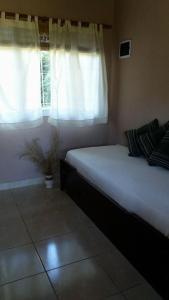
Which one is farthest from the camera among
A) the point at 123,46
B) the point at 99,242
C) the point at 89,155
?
the point at 123,46

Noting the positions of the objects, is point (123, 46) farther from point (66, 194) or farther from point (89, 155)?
point (66, 194)

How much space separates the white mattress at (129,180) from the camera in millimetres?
1722

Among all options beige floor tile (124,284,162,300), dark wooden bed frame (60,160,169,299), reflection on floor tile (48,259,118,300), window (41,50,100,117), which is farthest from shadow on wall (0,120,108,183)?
beige floor tile (124,284,162,300)

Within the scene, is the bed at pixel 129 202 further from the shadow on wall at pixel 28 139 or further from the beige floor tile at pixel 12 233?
the beige floor tile at pixel 12 233

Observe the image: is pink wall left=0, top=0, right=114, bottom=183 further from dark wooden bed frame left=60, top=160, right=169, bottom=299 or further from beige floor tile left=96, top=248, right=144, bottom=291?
beige floor tile left=96, top=248, right=144, bottom=291

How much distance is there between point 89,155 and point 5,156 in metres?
1.16

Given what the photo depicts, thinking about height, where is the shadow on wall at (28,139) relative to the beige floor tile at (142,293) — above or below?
above

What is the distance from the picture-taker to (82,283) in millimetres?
1779

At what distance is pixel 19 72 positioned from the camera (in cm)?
296

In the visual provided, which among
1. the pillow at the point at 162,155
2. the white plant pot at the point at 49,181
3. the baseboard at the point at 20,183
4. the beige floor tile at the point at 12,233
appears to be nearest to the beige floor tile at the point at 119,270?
the beige floor tile at the point at 12,233

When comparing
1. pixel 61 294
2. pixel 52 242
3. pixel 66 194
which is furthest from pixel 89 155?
pixel 61 294

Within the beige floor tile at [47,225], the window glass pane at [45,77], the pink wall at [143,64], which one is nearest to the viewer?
the beige floor tile at [47,225]

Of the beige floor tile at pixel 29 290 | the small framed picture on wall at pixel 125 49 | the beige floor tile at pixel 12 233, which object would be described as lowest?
the beige floor tile at pixel 29 290

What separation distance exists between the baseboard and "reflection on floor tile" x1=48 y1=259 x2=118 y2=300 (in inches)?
68.2
